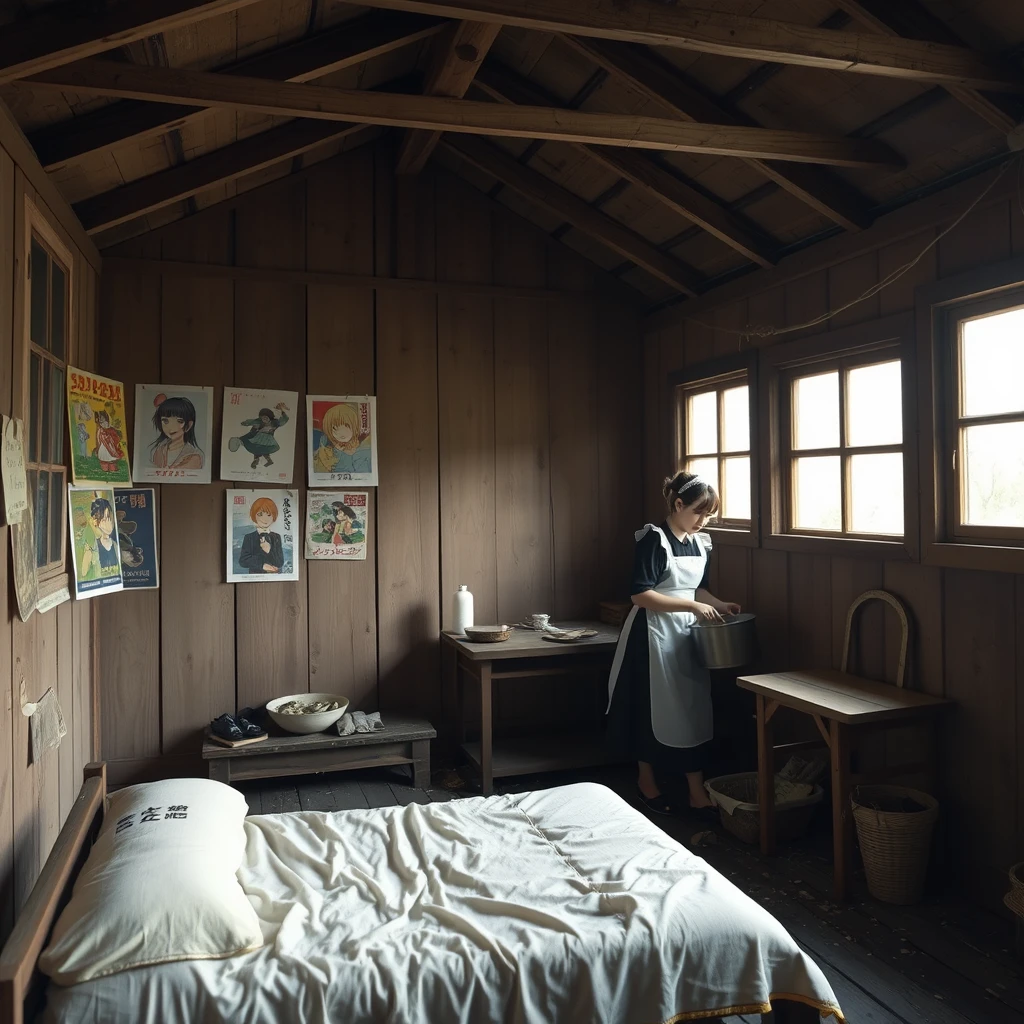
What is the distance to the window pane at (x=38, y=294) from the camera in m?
2.67

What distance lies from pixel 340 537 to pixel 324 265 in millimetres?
1456

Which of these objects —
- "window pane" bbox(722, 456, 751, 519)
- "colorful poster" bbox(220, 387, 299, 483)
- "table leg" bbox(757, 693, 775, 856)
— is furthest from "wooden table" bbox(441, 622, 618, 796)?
"colorful poster" bbox(220, 387, 299, 483)

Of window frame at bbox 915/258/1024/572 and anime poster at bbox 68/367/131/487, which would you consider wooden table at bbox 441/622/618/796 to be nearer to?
window frame at bbox 915/258/1024/572

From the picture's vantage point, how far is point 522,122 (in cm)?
305

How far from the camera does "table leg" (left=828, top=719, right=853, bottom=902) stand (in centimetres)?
296

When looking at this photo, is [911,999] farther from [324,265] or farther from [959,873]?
[324,265]

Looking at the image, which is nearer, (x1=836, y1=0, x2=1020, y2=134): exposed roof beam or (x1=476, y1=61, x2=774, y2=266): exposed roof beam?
(x1=836, y1=0, x2=1020, y2=134): exposed roof beam

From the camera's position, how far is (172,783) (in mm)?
2402

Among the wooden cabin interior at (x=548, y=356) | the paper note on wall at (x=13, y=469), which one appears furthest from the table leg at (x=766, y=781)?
the paper note on wall at (x=13, y=469)

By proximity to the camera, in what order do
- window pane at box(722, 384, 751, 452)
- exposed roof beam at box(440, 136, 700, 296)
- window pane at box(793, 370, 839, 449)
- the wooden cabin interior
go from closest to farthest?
the wooden cabin interior
window pane at box(793, 370, 839, 449)
window pane at box(722, 384, 751, 452)
exposed roof beam at box(440, 136, 700, 296)

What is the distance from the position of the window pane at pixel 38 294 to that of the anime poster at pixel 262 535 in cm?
153

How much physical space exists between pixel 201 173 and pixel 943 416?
322 cm

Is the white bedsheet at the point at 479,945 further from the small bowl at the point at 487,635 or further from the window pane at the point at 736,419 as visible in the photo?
the window pane at the point at 736,419

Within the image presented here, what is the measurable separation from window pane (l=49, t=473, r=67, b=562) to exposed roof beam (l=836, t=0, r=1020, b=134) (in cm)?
308
